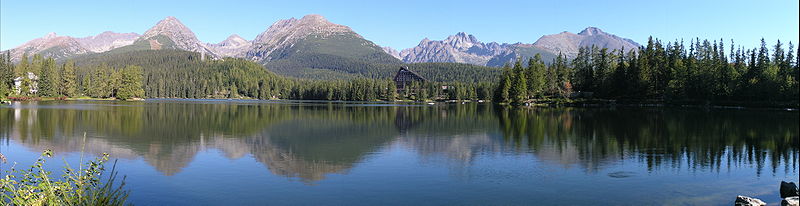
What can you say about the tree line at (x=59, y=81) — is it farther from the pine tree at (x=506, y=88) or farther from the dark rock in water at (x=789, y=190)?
the dark rock in water at (x=789, y=190)

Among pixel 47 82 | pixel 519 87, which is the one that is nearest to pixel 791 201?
pixel 519 87

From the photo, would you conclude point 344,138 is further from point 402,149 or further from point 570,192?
point 570,192

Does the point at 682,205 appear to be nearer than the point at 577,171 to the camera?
Yes

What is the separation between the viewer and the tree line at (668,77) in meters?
106

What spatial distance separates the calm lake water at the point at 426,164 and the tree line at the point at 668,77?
6960 cm

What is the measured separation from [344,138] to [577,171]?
21.2 meters

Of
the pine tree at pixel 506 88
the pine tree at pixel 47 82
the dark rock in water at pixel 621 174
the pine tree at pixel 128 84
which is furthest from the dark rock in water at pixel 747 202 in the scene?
the pine tree at pixel 128 84

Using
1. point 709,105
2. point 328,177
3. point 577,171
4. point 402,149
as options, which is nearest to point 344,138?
point 402,149

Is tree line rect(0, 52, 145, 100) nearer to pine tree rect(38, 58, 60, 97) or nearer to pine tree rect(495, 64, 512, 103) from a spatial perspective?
pine tree rect(38, 58, 60, 97)

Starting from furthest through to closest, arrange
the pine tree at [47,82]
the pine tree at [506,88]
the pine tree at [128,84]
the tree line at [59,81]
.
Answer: the pine tree at [128,84] < the tree line at [59,81] < the pine tree at [47,82] < the pine tree at [506,88]

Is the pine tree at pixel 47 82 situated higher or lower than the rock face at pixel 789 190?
higher

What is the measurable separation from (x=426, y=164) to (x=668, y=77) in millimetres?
113856

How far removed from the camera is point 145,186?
2134 cm

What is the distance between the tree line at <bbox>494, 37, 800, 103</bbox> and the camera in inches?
4154
